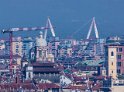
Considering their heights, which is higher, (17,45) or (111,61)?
(17,45)

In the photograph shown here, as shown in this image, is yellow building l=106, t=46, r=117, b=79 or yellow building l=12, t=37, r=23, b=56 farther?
yellow building l=12, t=37, r=23, b=56

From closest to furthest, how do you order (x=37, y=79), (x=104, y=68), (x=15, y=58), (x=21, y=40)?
(x=37, y=79), (x=104, y=68), (x=15, y=58), (x=21, y=40)

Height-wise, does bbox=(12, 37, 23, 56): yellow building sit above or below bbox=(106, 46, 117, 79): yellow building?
above

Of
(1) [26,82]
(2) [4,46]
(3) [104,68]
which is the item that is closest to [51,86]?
(1) [26,82]

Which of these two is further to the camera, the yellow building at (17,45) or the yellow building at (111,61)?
the yellow building at (17,45)

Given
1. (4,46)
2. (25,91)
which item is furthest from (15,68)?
(4,46)

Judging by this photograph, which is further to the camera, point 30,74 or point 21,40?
point 21,40

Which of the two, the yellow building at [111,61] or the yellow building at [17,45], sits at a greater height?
the yellow building at [17,45]

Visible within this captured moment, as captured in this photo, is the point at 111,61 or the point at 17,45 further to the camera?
the point at 17,45

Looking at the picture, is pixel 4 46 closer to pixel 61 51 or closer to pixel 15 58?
pixel 61 51

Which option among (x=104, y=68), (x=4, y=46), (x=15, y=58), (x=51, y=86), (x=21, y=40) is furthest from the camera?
(x=21, y=40)
